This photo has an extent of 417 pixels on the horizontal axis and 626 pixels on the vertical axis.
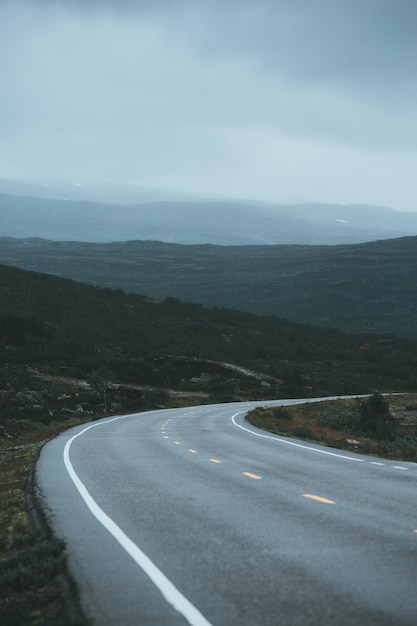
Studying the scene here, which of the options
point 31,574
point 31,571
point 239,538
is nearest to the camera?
point 31,574

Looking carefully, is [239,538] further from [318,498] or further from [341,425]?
[341,425]

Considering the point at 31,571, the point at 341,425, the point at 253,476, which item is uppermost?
the point at 31,571

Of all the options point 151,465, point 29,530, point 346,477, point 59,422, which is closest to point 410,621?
point 29,530

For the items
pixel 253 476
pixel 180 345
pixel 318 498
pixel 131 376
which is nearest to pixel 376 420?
pixel 253 476

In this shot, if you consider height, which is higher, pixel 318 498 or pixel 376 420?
pixel 318 498

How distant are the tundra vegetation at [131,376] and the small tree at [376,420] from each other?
0.10 m

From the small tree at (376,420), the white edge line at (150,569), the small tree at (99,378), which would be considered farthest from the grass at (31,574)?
the small tree at (99,378)

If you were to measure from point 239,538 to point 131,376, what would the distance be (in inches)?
2601

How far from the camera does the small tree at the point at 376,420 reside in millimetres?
37853

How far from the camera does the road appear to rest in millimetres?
6352

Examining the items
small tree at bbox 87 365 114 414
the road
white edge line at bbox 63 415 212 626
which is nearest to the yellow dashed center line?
the road

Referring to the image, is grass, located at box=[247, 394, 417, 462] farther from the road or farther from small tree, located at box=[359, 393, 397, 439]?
the road

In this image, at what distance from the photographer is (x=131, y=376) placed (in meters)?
74.8

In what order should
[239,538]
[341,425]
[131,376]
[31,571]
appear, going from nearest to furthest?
[31,571] < [239,538] < [341,425] < [131,376]
